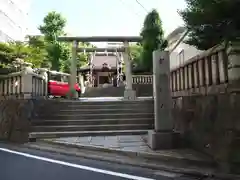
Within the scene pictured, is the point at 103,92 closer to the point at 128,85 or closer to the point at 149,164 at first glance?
the point at 128,85

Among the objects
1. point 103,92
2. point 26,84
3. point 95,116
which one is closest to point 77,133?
point 95,116

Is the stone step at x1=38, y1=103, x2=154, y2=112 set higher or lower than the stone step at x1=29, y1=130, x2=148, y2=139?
higher

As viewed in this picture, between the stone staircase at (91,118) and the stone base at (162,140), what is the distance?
2.84m

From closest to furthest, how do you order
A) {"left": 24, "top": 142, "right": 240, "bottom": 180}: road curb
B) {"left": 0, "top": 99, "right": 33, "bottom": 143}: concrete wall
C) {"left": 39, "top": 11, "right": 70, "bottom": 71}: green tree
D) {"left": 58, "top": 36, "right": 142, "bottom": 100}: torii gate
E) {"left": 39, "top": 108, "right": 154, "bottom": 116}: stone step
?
{"left": 24, "top": 142, "right": 240, "bottom": 180}: road curb
{"left": 0, "top": 99, "right": 33, "bottom": 143}: concrete wall
{"left": 39, "top": 108, "right": 154, "bottom": 116}: stone step
{"left": 58, "top": 36, "right": 142, "bottom": 100}: torii gate
{"left": 39, "top": 11, "right": 70, "bottom": 71}: green tree

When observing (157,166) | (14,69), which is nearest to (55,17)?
(14,69)

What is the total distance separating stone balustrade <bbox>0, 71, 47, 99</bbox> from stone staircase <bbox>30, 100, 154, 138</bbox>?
2.91 ft

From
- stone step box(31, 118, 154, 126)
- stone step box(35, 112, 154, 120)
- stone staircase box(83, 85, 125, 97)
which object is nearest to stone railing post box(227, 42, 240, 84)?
stone step box(31, 118, 154, 126)

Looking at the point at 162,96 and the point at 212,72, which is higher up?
the point at 212,72

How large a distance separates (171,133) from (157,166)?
1717 millimetres

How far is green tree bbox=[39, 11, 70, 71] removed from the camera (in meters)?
30.5

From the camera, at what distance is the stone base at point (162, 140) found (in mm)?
7227

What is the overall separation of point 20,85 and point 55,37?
67.5 ft

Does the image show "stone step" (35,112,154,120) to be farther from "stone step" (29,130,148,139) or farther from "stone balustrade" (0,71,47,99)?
"stone step" (29,130,148,139)

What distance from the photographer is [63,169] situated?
5863 millimetres
